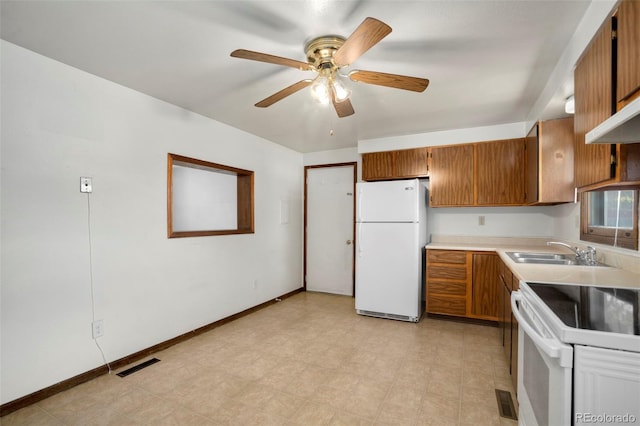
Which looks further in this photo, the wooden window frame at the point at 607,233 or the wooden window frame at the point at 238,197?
the wooden window frame at the point at 238,197

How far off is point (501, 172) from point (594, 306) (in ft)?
8.90

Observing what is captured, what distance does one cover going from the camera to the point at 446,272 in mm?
3447

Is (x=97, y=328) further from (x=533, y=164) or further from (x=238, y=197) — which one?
(x=533, y=164)

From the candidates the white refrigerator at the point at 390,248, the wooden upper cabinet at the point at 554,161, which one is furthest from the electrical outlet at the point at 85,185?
the wooden upper cabinet at the point at 554,161

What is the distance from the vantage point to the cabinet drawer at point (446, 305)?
3.38m

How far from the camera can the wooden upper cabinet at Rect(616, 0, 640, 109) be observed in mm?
1056

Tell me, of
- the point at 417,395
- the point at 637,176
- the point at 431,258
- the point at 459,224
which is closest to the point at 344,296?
the point at 431,258

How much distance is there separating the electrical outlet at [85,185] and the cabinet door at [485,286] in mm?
3759

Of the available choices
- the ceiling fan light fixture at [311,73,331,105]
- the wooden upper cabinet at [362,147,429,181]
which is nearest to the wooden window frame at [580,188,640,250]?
the wooden upper cabinet at [362,147,429,181]

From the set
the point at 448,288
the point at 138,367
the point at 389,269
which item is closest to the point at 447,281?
the point at 448,288

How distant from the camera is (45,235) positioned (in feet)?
6.64

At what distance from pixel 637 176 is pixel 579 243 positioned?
1.52 metres

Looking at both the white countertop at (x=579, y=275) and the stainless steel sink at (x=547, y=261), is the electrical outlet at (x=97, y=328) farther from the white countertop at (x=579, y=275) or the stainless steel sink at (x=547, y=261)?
the stainless steel sink at (x=547, y=261)

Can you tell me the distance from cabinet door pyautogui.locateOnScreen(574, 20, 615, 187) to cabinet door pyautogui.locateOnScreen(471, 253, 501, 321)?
5.80 ft
